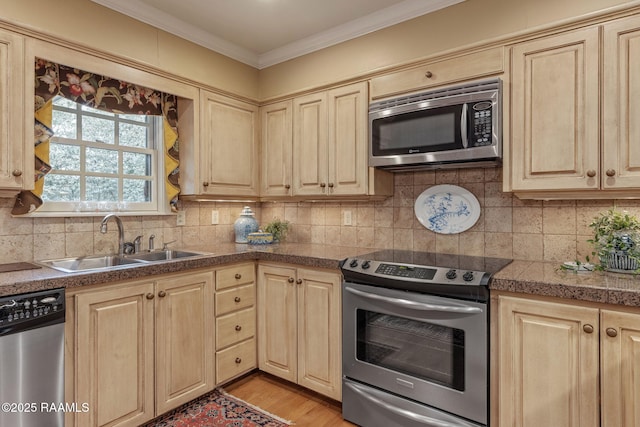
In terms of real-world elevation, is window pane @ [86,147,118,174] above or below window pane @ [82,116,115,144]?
below

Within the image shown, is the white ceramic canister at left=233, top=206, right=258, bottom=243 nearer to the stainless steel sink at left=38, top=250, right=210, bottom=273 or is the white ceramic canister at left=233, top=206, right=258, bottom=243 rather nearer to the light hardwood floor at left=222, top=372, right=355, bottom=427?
Answer: the stainless steel sink at left=38, top=250, right=210, bottom=273

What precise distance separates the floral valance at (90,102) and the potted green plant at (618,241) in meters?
2.60

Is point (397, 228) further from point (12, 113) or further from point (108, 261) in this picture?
point (12, 113)

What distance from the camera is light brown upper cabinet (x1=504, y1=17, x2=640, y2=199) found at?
1.67m

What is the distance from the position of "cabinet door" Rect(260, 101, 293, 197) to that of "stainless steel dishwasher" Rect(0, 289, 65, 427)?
1.67m

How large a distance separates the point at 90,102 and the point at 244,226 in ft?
4.43

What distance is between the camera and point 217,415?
7.14 ft

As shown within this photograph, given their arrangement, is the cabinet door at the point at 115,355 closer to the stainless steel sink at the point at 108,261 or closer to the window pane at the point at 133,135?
the stainless steel sink at the point at 108,261

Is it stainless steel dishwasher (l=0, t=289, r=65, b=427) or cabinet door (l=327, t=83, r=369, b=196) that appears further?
cabinet door (l=327, t=83, r=369, b=196)

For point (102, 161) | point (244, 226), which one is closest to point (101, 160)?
point (102, 161)

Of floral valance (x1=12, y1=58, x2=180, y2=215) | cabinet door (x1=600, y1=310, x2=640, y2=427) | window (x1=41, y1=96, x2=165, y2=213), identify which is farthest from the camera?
window (x1=41, y1=96, x2=165, y2=213)

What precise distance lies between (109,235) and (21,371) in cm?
102

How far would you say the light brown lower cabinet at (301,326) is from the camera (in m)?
2.24

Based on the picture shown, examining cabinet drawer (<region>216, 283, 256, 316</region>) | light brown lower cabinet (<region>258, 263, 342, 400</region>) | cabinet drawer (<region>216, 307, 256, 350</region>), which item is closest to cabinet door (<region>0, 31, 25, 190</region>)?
cabinet drawer (<region>216, 283, 256, 316</region>)
